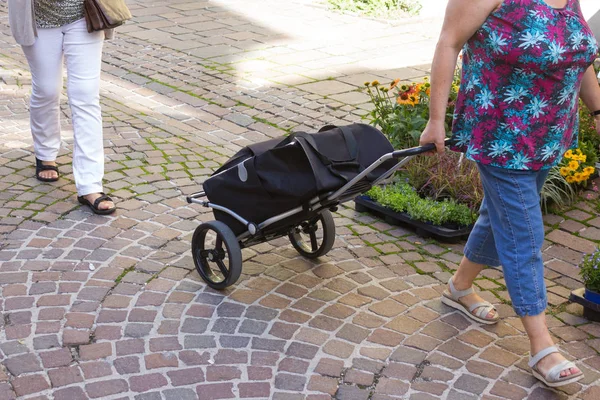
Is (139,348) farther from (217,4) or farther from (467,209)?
(217,4)

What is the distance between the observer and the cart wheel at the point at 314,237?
4574 mm

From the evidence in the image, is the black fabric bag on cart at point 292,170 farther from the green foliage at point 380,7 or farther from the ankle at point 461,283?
the green foliage at point 380,7

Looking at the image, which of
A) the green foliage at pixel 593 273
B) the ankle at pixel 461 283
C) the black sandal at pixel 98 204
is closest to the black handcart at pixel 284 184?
the ankle at pixel 461 283

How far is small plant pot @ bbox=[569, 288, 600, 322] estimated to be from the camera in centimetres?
413

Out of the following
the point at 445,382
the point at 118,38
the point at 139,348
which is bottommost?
the point at 118,38

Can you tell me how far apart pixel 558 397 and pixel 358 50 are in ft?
20.3

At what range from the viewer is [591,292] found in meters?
4.15

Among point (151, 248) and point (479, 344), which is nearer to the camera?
point (479, 344)

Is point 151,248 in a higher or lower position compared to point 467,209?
lower

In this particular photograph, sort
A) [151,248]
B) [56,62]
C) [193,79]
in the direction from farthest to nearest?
1. [193,79]
2. [56,62]
3. [151,248]

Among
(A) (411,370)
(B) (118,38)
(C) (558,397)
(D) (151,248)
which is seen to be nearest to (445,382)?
(A) (411,370)

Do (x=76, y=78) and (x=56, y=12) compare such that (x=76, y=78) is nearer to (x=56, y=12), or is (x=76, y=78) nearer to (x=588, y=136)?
(x=56, y=12)

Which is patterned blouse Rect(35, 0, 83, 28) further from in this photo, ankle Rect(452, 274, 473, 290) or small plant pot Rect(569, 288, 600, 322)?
small plant pot Rect(569, 288, 600, 322)

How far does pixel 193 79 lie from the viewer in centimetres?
821
